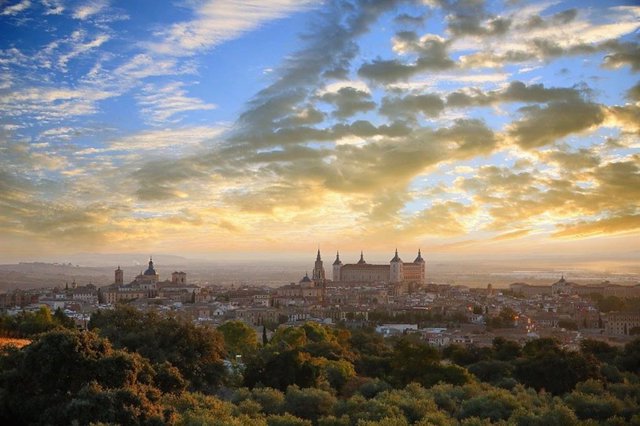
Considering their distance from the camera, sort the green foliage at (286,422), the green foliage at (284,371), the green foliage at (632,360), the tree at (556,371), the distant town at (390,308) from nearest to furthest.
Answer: the green foliage at (286,422) → the green foliage at (284,371) → the tree at (556,371) → the green foliage at (632,360) → the distant town at (390,308)

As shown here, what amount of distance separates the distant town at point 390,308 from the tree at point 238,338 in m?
3.17

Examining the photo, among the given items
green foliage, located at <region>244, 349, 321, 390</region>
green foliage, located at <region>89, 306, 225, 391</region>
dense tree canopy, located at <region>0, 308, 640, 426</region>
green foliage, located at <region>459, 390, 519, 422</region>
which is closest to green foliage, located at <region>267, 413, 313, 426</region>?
dense tree canopy, located at <region>0, 308, 640, 426</region>

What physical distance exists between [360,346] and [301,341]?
3.73 m

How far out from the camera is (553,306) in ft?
264

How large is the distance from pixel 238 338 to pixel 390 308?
143 feet

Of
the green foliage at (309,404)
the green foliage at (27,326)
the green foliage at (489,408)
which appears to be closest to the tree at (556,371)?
the green foliage at (489,408)

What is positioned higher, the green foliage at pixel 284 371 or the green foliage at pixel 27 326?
the green foliage at pixel 27 326

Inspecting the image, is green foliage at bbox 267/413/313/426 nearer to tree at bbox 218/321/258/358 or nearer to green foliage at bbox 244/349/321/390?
green foliage at bbox 244/349/321/390

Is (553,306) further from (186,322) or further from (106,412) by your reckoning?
(106,412)

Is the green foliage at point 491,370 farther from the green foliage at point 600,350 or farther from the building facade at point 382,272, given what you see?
the building facade at point 382,272

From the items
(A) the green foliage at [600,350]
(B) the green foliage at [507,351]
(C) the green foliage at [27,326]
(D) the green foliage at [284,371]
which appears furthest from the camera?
(A) the green foliage at [600,350]

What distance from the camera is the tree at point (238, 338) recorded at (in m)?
31.4

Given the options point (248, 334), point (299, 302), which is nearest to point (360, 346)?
point (248, 334)

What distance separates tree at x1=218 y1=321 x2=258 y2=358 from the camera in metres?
31.4
